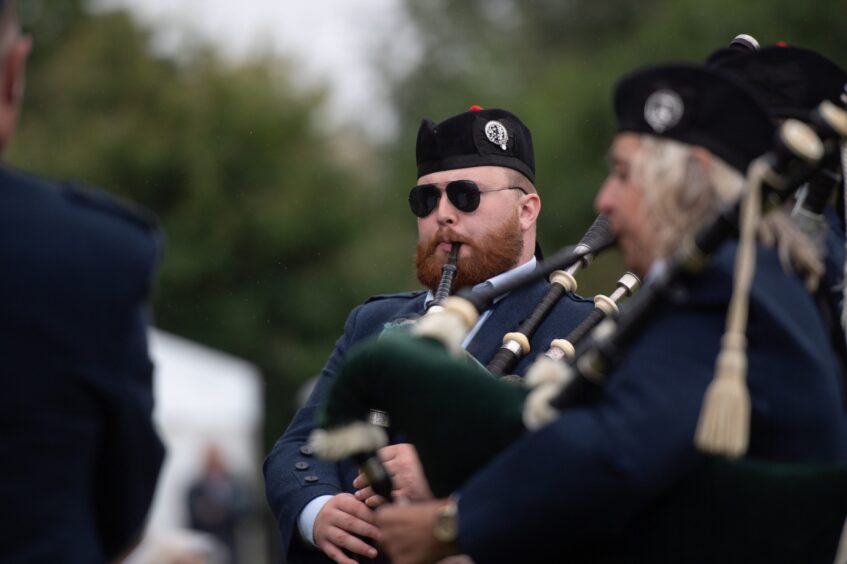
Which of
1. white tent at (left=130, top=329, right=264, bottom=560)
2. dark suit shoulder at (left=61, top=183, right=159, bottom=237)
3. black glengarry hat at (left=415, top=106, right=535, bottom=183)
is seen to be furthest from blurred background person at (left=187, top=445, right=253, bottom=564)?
dark suit shoulder at (left=61, top=183, right=159, bottom=237)

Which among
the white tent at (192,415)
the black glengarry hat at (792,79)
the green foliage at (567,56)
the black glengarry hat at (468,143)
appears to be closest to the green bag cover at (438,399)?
the black glengarry hat at (792,79)

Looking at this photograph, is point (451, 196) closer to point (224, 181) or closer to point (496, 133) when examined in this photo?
point (496, 133)

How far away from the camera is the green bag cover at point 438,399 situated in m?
2.47

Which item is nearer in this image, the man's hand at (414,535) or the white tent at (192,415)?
the man's hand at (414,535)

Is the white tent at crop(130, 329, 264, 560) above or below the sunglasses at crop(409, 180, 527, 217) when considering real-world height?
below

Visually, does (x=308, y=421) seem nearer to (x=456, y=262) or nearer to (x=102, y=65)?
(x=456, y=262)

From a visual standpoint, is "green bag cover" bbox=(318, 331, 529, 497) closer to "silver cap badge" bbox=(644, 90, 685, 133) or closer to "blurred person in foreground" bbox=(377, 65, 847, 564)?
"blurred person in foreground" bbox=(377, 65, 847, 564)

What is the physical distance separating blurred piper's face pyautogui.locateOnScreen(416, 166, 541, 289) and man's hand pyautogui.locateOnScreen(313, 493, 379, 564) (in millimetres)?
781

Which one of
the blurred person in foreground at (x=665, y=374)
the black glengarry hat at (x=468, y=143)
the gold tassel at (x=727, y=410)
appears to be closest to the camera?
the gold tassel at (x=727, y=410)

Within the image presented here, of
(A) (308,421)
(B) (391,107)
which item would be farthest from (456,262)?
(B) (391,107)

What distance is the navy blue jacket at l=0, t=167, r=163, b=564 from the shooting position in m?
2.18

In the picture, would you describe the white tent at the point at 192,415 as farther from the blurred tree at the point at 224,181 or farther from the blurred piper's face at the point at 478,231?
the blurred piper's face at the point at 478,231

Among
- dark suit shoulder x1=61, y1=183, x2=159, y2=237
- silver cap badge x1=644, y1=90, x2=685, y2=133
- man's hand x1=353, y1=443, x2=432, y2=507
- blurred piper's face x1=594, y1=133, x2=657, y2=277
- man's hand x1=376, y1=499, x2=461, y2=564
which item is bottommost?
man's hand x1=353, y1=443, x2=432, y2=507

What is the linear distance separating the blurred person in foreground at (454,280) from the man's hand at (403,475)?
8 cm
